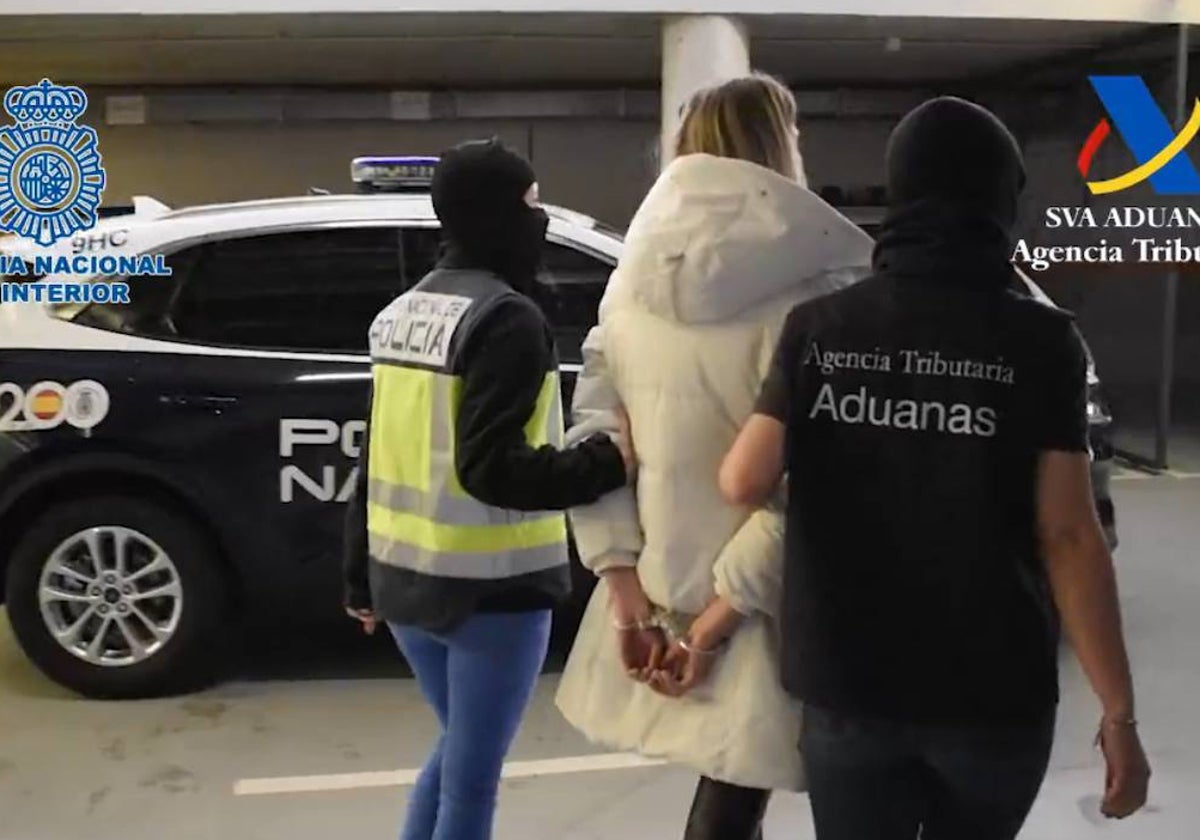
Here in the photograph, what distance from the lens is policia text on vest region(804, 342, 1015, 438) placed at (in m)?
1.60

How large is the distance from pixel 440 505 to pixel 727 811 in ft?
2.13

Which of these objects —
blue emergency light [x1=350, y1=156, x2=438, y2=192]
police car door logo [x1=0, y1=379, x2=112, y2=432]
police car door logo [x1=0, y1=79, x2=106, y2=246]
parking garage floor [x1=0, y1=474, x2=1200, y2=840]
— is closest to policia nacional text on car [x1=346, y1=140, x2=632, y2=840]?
parking garage floor [x1=0, y1=474, x2=1200, y2=840]

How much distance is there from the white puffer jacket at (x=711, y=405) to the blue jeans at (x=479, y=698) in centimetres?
22

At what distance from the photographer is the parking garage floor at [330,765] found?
3.37 m

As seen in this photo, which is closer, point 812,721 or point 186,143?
point 812,721

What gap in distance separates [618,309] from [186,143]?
952 cm

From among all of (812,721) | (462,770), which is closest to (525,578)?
(462,770)

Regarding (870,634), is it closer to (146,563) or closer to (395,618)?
(395,618)

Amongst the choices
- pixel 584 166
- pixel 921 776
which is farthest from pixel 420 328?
pixel 584 166

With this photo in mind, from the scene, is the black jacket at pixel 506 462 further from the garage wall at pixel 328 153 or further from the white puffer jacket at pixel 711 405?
the garage wall at pixel 328 153

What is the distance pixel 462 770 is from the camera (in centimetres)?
221

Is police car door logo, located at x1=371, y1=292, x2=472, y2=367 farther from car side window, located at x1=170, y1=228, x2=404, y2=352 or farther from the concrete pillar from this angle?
the concrete pillar

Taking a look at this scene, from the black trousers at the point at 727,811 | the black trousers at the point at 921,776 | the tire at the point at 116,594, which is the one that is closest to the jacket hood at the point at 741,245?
the black trousers at the point at 921,776

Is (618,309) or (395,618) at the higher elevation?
(618,309)
